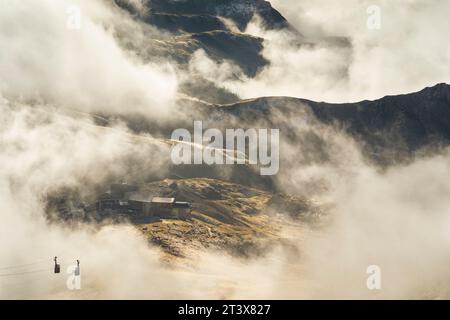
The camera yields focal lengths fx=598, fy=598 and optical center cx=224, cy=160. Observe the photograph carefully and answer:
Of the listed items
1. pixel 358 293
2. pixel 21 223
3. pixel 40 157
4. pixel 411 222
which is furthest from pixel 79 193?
pixel 358 293

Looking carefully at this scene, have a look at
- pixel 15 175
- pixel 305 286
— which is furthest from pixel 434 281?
pixel 15 175

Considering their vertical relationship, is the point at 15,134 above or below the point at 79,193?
above

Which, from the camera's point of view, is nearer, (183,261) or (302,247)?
(183,261)

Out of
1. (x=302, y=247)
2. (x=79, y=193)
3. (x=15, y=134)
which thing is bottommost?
(x=302, y=247)
